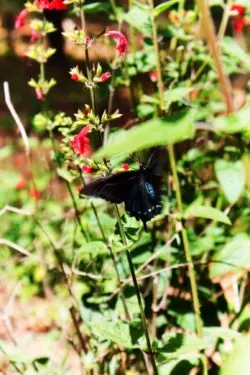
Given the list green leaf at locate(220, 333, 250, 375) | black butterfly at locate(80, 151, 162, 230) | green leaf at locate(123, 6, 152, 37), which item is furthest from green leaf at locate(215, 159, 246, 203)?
green leaf at locate(220, 333, 250, 375)

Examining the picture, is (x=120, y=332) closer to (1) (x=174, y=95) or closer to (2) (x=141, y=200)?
(2) (x=141, y=200)

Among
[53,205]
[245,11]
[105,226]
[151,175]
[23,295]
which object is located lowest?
[23,295]

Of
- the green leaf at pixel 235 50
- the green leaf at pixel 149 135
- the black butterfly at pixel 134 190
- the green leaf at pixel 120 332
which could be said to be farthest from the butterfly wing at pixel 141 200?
the green leaf at pixel 235 50

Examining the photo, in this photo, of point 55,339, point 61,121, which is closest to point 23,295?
point 55,339

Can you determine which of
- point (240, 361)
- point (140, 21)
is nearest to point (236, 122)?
point (240, 361)

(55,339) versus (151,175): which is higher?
(151,175)

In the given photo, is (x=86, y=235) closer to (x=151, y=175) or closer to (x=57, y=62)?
(x=151, y=175)
